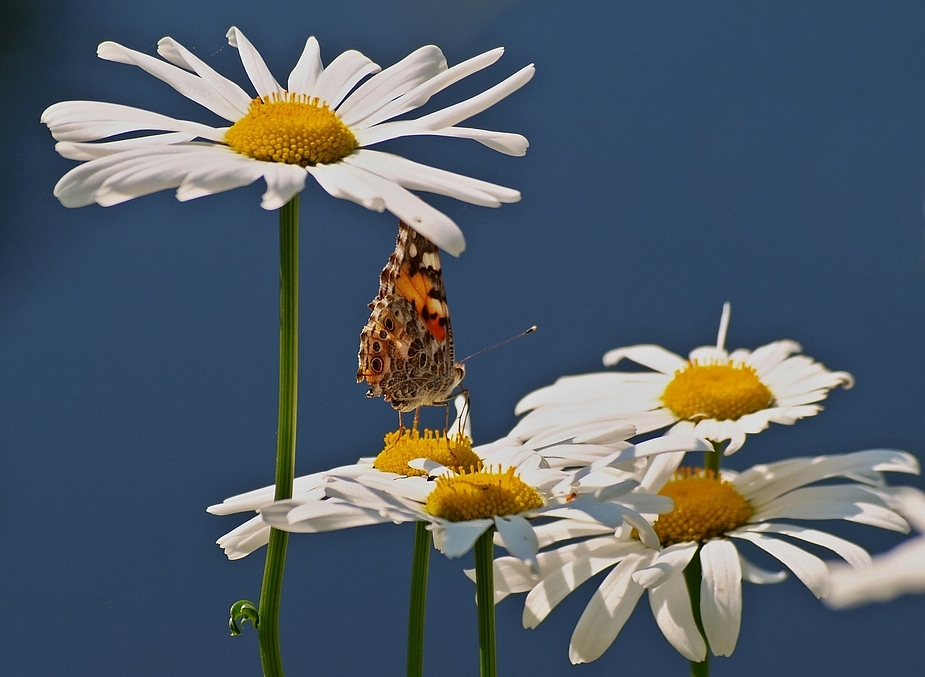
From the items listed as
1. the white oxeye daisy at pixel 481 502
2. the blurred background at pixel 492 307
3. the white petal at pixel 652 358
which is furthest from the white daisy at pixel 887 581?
the blurred background at pixel 492 307

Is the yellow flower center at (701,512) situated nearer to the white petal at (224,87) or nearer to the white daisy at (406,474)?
the white daisy at (406,474)

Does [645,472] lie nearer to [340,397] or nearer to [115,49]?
[115,49]

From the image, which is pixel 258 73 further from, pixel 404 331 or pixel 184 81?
pixel 404 331

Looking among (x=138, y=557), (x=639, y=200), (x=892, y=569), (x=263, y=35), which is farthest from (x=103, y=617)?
(x=892, y=569)

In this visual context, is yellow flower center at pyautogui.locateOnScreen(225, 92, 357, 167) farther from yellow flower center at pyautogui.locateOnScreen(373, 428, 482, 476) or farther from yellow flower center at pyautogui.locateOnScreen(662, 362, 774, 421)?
yellow flower center at pyautogui.locateOnScreen(662, 362, 774, 421)

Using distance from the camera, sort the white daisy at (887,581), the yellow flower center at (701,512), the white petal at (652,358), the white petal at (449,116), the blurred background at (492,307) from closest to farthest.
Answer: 1. the white daisy at (887,581)
2. the white petal at (449,116)
3. the yellow flower center at (701,512)
4. the white petal at (652,358)
5. the blurred background at (492,307)
